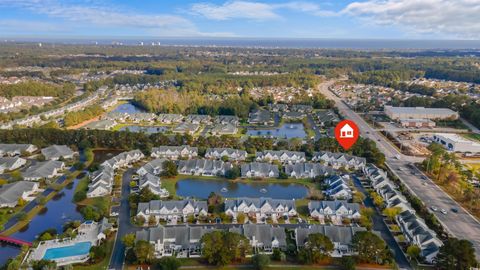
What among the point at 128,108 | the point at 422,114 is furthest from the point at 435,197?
the point at 128,108

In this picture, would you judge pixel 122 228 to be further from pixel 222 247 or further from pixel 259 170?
pixel 259 170

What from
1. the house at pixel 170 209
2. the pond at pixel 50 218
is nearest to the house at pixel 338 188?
the house at pixel 170 209

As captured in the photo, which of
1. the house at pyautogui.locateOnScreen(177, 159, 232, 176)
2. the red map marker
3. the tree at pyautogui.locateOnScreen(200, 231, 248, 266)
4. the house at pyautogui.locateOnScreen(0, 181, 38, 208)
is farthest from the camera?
the house at pyautogui.locateOnScreen(177, 159, 232, 176)

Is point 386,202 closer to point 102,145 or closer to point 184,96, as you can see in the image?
point 102,145

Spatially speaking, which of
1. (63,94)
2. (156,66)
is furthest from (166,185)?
(156,66)

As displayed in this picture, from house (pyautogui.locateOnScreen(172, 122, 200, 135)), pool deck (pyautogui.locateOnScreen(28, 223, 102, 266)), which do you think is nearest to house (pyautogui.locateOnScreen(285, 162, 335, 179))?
pool deck (pyautogui.locateOnScreen(28, 223, 102, 266))

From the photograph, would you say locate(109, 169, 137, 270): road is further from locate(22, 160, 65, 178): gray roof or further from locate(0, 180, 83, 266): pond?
locate(22, 160, 65, 178): gray roof
